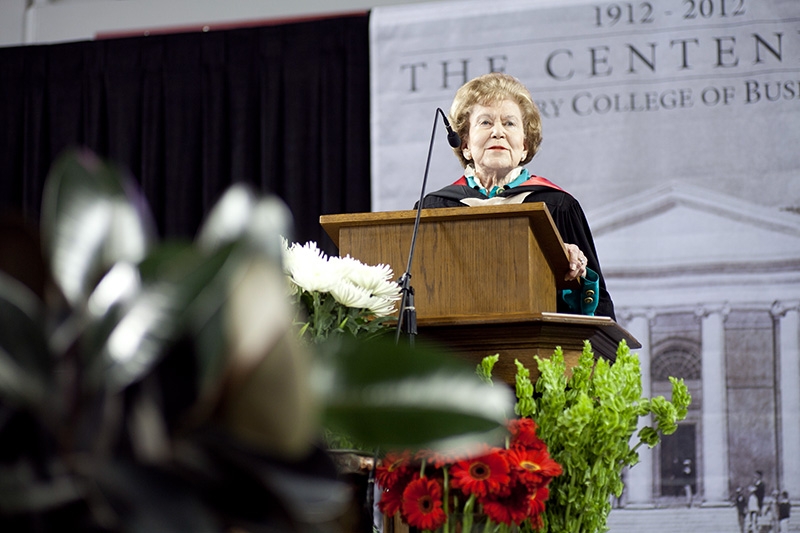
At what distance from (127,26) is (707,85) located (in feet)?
11.0

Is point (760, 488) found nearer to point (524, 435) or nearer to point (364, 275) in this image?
point (524, 435)

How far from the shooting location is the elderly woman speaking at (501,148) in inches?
111

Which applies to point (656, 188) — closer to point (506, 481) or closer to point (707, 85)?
point (707, 85)

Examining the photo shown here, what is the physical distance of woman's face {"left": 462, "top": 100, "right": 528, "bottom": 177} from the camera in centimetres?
285

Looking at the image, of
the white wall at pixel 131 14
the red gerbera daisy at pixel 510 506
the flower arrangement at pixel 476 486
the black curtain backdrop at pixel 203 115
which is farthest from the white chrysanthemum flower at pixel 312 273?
the white wall at pixel 131 14

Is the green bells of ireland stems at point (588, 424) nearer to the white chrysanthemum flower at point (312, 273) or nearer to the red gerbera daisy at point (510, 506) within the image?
the red gerbera daisy at point (510, 506)

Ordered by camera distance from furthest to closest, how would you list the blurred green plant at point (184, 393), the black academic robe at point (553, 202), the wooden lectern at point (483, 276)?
the black academic robe at point (553, 202), the wooden lectern at point (483, 276), the blurred green plant at point (184, 393)

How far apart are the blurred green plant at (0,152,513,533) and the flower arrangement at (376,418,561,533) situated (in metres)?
0.90

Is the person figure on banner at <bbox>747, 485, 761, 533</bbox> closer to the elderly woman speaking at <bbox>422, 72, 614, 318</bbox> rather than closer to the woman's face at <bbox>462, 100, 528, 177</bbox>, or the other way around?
the elderly woman speaking at <bbox>422, 72, 614, 318</bbox>

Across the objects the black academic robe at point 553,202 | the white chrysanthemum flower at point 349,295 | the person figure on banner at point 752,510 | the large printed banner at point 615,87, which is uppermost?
the large printed banner at point 615,87

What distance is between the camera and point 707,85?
4.39 metres

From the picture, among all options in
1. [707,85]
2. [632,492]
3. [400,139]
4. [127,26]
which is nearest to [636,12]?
[707,85]

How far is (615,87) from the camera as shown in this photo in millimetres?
4496

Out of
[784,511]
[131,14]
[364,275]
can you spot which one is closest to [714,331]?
[784,511]
